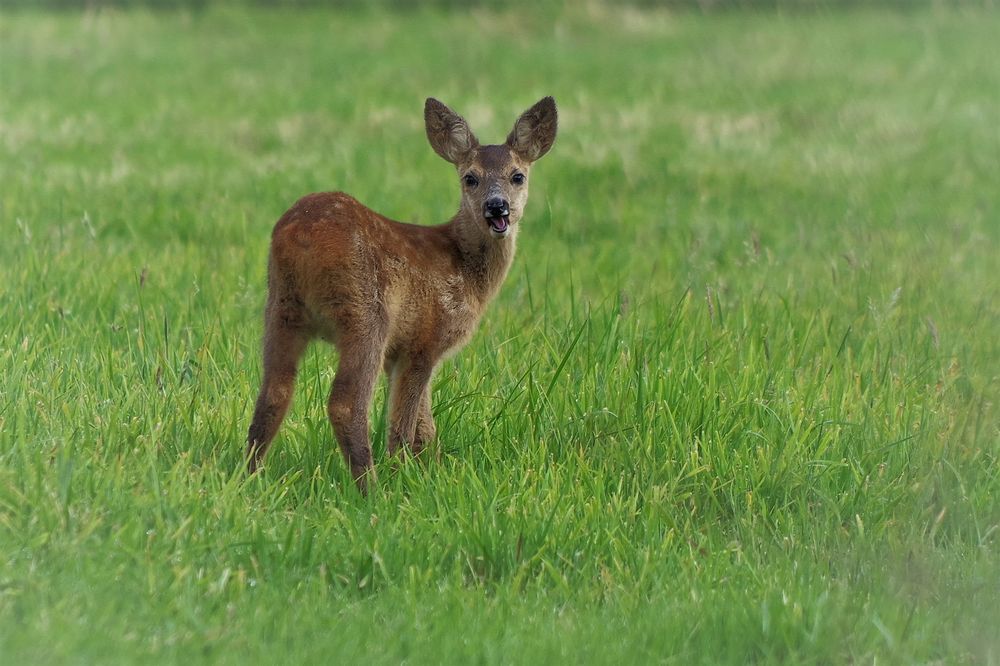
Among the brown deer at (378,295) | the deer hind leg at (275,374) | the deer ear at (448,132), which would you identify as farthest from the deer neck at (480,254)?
the deer hind leg at (275,374)

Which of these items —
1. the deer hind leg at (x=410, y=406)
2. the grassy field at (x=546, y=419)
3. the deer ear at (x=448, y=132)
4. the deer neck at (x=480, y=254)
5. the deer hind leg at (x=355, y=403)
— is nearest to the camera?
the grassy field at (x=546, y=419)

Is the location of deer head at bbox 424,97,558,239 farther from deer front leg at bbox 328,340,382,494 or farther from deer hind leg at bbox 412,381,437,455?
deer front leg at bbox 328,340,382,494

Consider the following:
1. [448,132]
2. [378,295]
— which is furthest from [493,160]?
[378,295]

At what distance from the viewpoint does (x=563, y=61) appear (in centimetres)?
1652

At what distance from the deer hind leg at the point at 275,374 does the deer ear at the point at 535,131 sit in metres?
1.64

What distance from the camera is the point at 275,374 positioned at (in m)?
5.11

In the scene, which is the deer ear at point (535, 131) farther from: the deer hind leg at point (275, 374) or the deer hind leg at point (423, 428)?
the deer hind leg at point (275, 374)

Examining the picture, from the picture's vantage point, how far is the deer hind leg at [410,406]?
5387 mm

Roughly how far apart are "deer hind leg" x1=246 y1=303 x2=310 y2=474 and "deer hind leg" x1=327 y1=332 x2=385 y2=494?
0.19 m

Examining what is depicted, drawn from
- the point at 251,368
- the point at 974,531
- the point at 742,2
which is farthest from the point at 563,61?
the point at 974,531

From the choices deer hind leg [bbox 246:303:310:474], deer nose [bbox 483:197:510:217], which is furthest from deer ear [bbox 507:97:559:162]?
deer hind leg [bbox 246:303:310:474]

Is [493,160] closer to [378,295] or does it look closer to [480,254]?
[480,254]

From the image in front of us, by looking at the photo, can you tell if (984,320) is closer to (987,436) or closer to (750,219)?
(987,436)

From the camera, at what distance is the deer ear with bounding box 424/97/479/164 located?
6.27 metres
